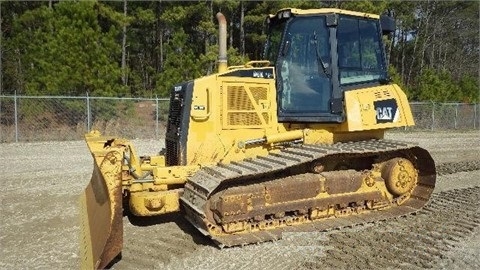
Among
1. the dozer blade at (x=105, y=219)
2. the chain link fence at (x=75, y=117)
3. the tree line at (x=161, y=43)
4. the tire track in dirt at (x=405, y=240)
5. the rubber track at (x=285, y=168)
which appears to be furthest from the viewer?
the tree line at (x=161, y=43)

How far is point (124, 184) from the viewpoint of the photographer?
218 inches

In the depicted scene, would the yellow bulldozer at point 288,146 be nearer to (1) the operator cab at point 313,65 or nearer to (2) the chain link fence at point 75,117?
(1) the operator cab at point 313,65

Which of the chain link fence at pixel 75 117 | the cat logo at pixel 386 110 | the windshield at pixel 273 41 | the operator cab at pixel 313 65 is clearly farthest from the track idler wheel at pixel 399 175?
the chain link fence at pixel 75 117

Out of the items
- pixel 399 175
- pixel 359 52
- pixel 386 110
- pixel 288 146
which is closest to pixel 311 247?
pixel 288 146

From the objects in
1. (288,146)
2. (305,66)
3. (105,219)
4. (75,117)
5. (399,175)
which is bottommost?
(105,219)

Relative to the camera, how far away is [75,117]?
55.0 feet

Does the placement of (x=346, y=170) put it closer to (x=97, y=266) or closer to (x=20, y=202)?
(x=97, y=266)

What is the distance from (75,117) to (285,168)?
43.5 feet

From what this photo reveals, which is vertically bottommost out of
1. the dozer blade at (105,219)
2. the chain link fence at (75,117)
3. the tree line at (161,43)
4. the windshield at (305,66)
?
the dozer blade at (105,219)

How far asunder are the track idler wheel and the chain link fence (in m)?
12.2

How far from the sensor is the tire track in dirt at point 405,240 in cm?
468

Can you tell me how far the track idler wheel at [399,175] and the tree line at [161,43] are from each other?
3415mm

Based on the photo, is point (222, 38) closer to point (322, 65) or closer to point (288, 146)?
point (322, 65)

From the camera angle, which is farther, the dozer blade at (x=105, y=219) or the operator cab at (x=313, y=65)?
the operator cab at (x=313, y=65)
